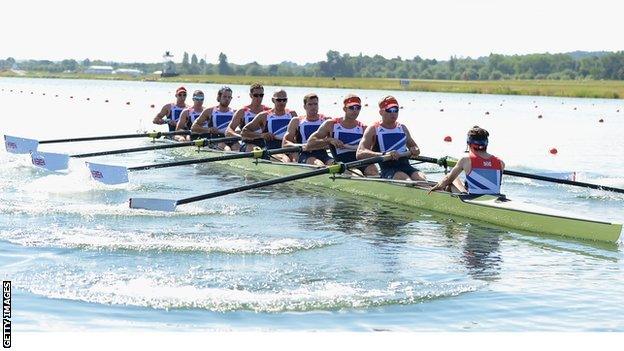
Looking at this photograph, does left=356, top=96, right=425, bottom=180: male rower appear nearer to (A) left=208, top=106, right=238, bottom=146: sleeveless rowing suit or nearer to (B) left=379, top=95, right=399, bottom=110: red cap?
(B) left=379, top=95, right=399, bottom=110: red cap

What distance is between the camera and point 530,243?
38.2 ft

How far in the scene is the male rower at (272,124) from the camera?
733 inches

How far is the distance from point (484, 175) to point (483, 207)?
43 cm

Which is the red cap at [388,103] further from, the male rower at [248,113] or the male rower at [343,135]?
the male rower at [248,113]

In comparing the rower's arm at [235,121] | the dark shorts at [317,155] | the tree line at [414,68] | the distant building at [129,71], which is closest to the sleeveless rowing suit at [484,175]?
the dark shorts at [317,155]

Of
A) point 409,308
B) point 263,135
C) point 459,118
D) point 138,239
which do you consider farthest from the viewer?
point 459,118

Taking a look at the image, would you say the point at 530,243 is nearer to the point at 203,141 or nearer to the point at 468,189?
the point at 468,189

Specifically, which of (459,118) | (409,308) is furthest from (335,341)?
(459,118)

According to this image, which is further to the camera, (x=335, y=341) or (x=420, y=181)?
(x=420, y=181)

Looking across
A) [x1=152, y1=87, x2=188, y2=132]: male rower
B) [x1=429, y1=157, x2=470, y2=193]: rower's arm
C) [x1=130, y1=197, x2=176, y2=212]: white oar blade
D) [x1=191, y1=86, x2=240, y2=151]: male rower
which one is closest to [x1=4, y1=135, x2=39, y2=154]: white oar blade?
[x1=191, y1=86, x2=240, y2=151]: male rower

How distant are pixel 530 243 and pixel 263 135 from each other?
319 inches

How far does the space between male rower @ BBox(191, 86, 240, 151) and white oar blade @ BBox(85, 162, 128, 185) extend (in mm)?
5841

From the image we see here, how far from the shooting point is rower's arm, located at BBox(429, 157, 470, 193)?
12.6 meters

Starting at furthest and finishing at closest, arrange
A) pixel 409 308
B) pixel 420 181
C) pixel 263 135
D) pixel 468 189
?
pixel 263 135 → pixel 420 181 → pixel 468 189 → pixel 409 308
